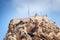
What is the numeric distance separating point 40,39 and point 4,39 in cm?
925

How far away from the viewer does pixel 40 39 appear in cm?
9462

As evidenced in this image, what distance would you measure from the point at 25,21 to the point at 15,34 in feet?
13.3

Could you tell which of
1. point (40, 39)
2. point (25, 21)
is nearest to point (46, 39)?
point (40, 39)

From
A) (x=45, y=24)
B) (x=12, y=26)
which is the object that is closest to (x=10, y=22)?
(x=12, y=26)

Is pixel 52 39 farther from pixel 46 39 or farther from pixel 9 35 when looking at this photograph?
pixel 9 35

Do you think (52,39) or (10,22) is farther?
(10,22)

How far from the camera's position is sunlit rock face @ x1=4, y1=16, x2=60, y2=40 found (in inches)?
3745

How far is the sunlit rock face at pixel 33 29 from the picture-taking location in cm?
9512

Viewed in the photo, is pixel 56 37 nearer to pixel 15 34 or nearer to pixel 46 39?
pixel 46 39

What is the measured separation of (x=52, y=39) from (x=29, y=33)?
17.1 ft

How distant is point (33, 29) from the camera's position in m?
97.5

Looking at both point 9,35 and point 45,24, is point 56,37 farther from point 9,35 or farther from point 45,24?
point 9,35

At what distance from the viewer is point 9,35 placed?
97.2 metres

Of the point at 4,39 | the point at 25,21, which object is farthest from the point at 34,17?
the point at 4,39
